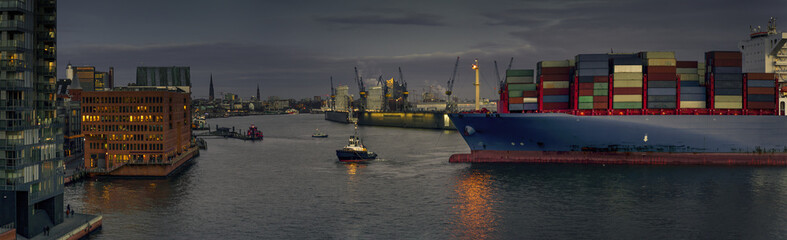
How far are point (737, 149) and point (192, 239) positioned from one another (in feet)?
244

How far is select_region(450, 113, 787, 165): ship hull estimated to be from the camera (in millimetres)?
81625

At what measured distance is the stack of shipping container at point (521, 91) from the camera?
288ft

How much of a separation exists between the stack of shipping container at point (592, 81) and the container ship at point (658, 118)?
5.5 inches

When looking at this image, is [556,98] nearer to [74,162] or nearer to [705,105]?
[705,105]

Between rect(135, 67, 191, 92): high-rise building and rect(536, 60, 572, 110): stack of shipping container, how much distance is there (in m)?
81.4

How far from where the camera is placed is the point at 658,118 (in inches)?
3214

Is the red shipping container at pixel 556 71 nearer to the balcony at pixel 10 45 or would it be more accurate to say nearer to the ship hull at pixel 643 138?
the ship hull at pixel 643 138

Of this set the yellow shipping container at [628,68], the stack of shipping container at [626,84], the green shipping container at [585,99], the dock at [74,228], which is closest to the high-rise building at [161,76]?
the dock at [74,228]

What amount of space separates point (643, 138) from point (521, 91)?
18075mm

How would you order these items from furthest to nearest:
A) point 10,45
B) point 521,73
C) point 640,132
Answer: point 521,73
point 640,132
point 10,45

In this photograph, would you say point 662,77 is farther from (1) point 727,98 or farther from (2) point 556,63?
(2) point 556,63

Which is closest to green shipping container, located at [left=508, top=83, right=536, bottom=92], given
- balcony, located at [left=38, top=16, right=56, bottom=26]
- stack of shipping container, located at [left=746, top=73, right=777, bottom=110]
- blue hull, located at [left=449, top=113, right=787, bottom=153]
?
blue hull, located at [left=449, top=113, right=787, bottom=153]

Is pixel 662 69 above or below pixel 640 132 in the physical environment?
above

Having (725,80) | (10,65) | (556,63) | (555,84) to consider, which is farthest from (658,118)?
(10,65)
